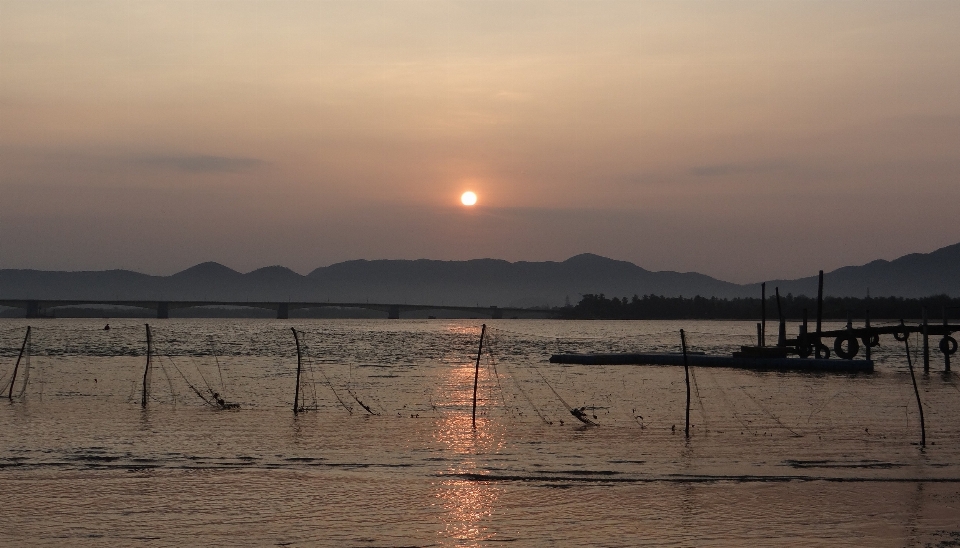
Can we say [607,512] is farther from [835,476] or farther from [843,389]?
[843,389]

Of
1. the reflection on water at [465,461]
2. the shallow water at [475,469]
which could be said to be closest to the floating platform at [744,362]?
the shallow water at [475,469]

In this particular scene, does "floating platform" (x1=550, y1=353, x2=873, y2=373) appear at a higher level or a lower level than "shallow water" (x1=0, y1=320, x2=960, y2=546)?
higher

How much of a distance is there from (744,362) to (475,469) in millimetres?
42412

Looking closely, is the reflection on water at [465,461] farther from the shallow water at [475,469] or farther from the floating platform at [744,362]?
the floating platform at [744,362]

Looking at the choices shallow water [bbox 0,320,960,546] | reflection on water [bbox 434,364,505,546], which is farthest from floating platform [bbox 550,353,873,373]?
reflection on water [bbox 434,364,505,546]

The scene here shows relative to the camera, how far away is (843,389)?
44000mm

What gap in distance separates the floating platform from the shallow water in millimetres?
18496

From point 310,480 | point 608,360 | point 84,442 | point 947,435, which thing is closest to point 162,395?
point 84,442

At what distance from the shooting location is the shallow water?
15.3 meters

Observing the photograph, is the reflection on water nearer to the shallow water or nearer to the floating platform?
the shallow water

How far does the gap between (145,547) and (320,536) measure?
2.46 m

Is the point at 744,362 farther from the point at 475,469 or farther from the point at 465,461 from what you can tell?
the point at 475,469

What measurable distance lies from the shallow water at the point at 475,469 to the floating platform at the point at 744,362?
18.5 metres

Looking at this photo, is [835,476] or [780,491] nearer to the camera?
[780,491]
